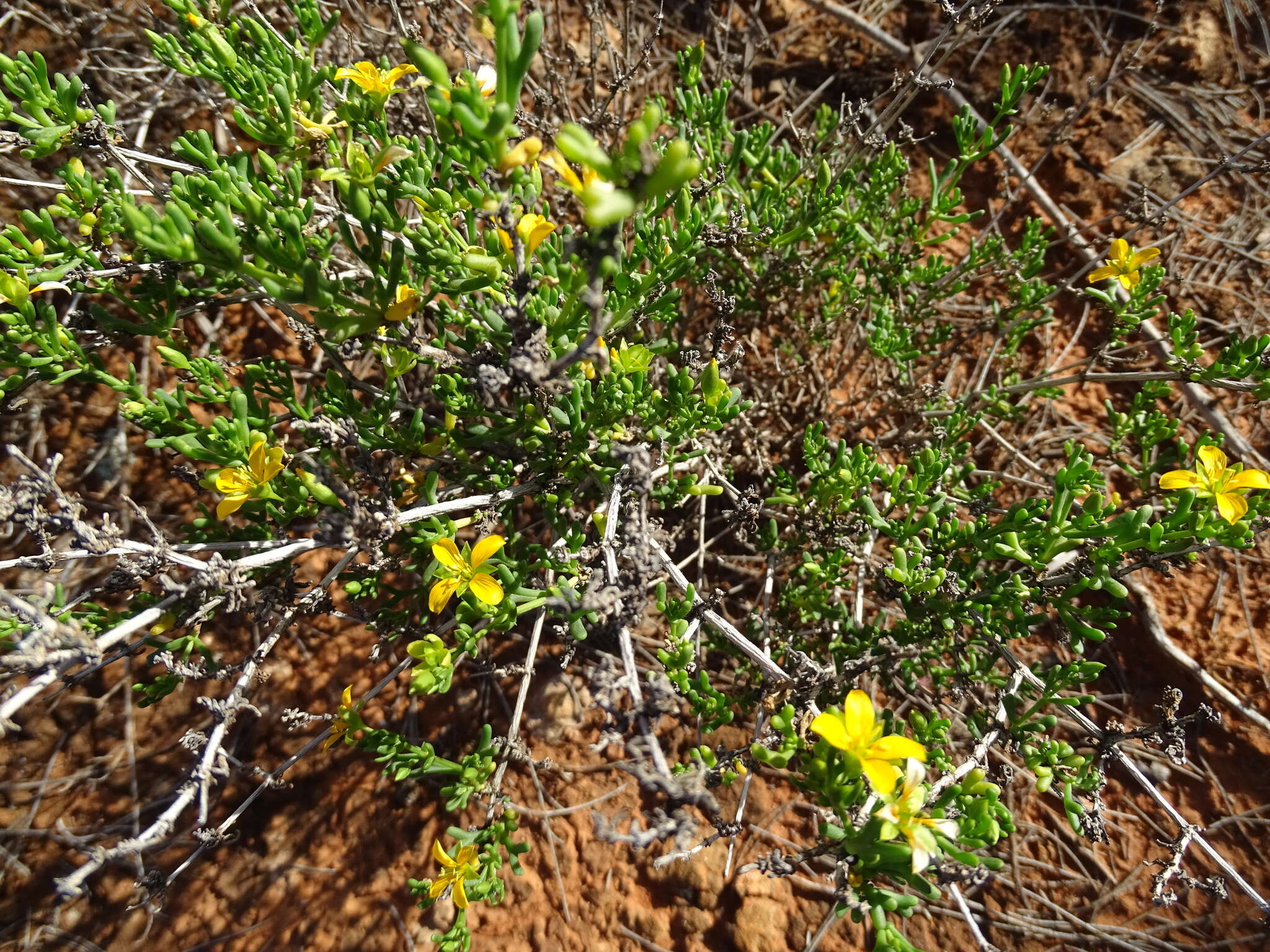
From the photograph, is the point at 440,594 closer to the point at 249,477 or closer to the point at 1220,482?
the point at 249,477

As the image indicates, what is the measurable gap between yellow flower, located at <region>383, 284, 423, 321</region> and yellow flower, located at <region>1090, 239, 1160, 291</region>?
3.08m

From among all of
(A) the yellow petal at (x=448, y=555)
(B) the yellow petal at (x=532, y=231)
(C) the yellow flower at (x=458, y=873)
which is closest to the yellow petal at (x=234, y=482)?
(A) the yellow petal at (x=448, y=555)

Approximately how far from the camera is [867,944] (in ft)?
10.4

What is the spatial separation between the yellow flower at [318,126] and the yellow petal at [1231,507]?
10.4 ft

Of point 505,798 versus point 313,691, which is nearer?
point 505,798

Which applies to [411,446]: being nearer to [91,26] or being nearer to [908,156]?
[91,26]

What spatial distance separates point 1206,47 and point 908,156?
222cm

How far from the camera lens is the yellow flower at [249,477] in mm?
2141

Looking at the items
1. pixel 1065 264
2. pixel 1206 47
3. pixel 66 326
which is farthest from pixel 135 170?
pixel 1206 47

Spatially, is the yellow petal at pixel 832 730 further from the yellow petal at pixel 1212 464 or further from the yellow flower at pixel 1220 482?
the yellow petal at pixel 1212 464

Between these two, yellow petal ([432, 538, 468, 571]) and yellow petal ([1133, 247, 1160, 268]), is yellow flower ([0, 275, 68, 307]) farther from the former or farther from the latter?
yellow petal ([1133, 247, 1160, 268])

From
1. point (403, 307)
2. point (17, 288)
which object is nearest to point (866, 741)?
point (403, 307)

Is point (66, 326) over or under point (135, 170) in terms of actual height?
under

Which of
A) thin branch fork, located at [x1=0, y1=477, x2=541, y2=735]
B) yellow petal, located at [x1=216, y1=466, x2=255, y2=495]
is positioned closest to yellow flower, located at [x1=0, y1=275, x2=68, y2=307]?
thin branch fork, located at [x1=0, y1=477, x2=541, y2=735]
